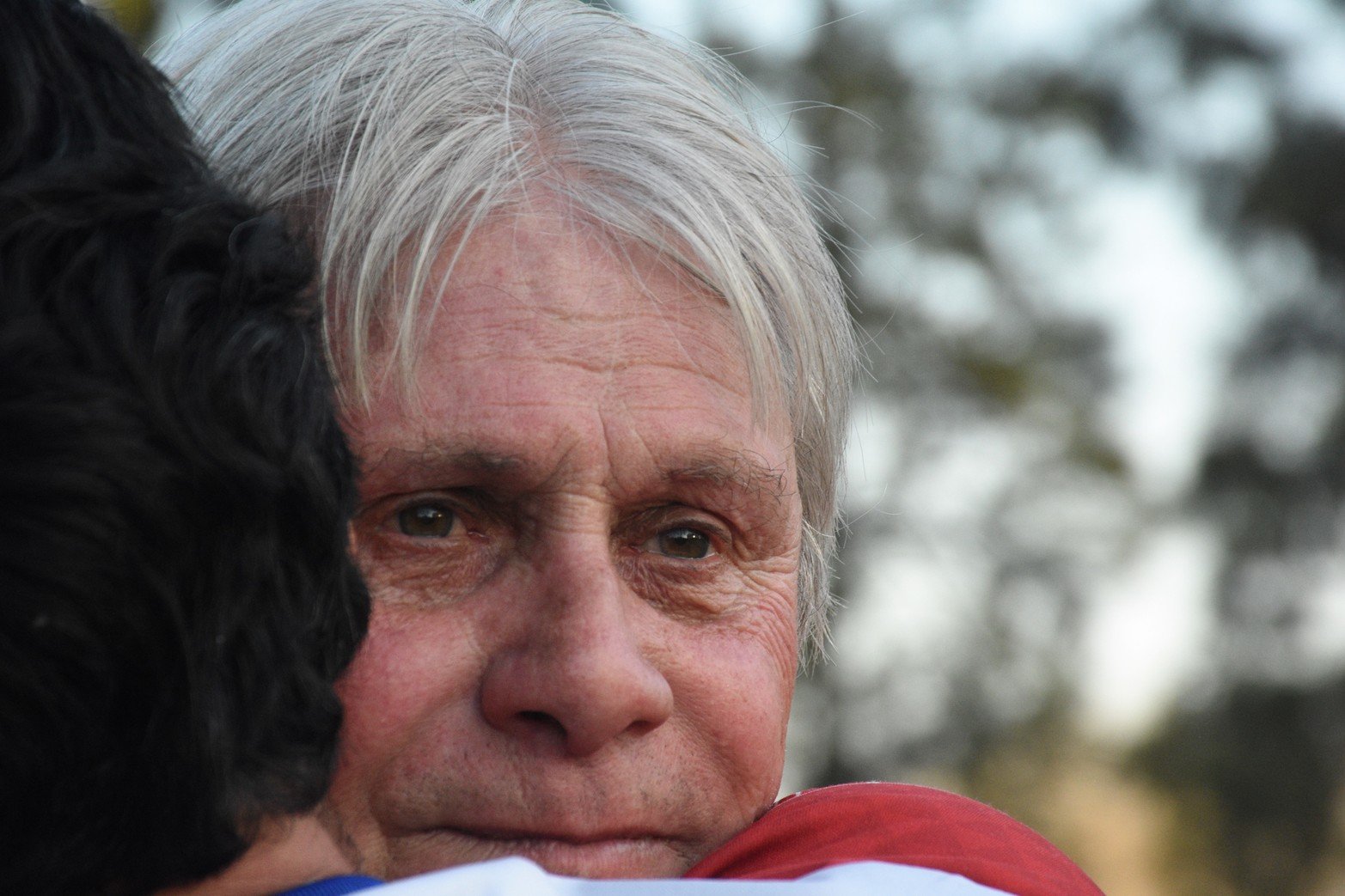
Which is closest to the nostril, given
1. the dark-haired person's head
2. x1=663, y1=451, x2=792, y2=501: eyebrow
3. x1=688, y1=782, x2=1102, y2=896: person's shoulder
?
x1=688, y1=782, x2=1102, y2=896: person's shoulder

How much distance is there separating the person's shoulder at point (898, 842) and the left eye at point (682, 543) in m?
0.42

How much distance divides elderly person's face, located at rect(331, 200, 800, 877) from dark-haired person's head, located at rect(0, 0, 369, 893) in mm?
465

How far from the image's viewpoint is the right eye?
1958 mm

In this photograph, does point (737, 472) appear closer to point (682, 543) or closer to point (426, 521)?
point (682, 543)

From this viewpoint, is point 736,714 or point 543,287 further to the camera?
point 736,714

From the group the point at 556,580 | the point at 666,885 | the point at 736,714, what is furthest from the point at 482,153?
the point at 666,885

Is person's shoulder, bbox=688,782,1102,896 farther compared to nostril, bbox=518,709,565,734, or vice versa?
nostril, bbox=518,709,565,734

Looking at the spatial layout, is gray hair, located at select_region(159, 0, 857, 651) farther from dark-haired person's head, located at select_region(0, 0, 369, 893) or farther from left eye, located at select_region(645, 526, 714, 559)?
dark-haired person's head, located at select_region(0, 0, 369, 893)

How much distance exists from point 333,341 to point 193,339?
65 cm

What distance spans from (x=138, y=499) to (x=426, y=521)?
82cm

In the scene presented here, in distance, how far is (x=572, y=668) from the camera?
1812 mm

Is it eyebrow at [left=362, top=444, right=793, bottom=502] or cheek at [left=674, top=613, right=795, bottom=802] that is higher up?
eyebrow at [left=362, top=444, right=793, bottom=502]

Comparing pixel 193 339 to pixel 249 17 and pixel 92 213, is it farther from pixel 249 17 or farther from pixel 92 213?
pixel 249 17

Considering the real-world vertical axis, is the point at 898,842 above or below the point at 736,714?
above
